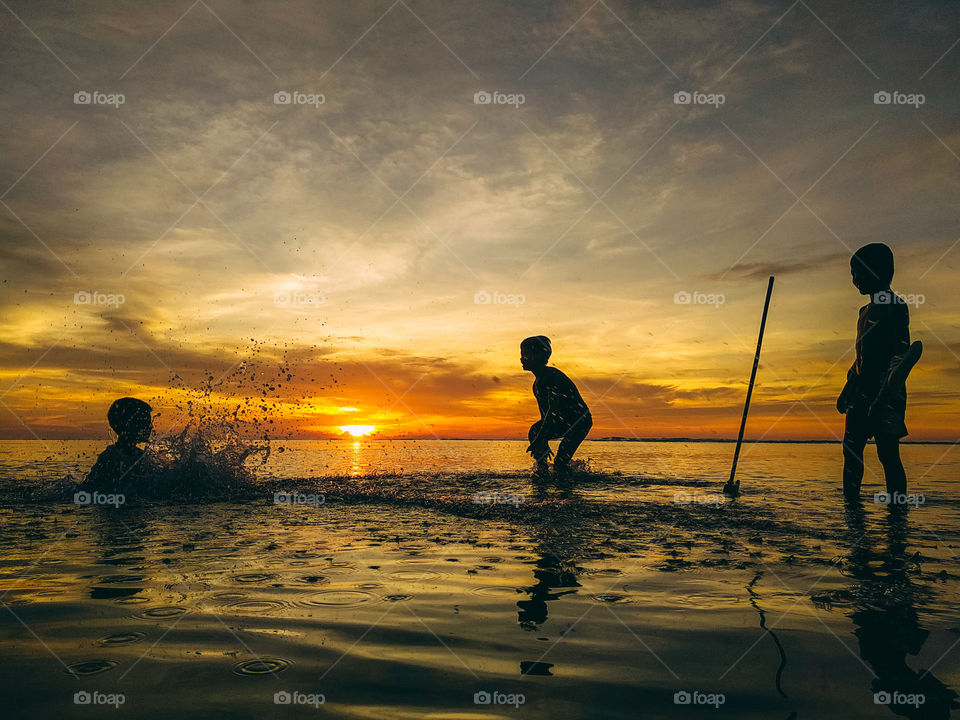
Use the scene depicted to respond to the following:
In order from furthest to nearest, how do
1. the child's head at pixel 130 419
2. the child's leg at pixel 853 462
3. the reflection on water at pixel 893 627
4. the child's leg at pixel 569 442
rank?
the child's leg at pixel 569 442
the child's head at pixel 130 419
the child's leg at pixel 853 462
the reflection on water at pixel 893 627

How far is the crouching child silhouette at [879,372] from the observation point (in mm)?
8016

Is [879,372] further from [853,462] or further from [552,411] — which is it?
[552,411]

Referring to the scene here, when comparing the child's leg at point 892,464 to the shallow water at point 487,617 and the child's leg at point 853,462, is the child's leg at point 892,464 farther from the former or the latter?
the shallow water at point 487,617

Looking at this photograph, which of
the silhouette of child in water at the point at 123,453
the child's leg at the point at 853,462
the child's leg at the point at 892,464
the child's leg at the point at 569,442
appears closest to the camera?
the child's leg at the point at 892,464

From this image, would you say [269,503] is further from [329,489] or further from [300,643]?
[300,643]

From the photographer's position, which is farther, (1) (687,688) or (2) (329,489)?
(2) (329,489)

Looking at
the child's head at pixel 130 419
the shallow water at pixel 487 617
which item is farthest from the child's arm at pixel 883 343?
the child's head at pixel 130 419

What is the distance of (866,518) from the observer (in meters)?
6.93

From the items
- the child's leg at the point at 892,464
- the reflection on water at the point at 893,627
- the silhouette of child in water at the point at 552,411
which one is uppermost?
the silhouette of child in water at the point at 552,411

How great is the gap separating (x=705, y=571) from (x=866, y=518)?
3933 mm

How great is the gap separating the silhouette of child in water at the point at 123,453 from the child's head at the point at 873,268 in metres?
11.8

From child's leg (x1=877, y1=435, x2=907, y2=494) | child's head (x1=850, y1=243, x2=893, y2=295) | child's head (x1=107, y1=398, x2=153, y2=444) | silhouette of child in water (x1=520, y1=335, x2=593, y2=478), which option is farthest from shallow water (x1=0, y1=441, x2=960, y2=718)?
silhouette of child in water (x1=520, y1=335, x2=593, y2=478)

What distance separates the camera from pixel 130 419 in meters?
10.1

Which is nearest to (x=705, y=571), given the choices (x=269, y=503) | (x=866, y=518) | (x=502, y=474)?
(x=866, y=518)
